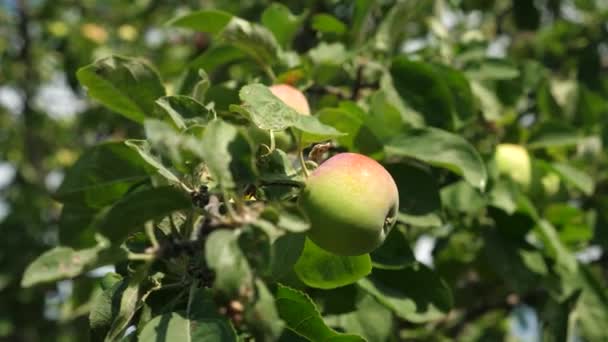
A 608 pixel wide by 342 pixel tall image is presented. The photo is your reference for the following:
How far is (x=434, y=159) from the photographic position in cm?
141

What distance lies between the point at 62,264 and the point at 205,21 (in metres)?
0.69

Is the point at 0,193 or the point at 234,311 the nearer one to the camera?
the point at 234,311

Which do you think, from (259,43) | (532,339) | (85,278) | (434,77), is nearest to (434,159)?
(434,77)

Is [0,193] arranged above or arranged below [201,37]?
below

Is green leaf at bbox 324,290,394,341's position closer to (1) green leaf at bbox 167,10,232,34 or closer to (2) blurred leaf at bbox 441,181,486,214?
(2) blurred leaf at bbox 441,181,486,214

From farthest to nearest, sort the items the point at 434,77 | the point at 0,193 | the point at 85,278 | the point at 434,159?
the point at 0,193 → the point at 85,278 → the point at 434,77 → the point at 434,159

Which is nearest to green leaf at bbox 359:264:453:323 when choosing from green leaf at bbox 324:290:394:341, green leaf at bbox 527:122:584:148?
green leaf at bbox 324:290:394:341

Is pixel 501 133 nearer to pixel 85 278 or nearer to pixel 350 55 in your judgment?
pixel 350 55

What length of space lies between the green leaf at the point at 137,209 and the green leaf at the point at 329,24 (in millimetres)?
1006

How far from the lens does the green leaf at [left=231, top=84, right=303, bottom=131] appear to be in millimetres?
1045

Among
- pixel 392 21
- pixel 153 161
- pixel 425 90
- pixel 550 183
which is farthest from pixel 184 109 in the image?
pixel 550 183

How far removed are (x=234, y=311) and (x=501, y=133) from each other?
1450 mm

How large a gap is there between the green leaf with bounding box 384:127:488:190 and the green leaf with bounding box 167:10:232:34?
443 mm

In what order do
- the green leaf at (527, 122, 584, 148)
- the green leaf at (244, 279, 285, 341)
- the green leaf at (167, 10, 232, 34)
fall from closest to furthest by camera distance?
1. the green leaf at (244, 279, 285, 341)
2. the green leaf at (167, 10, 232, 34)
3. the green leaf at (527, 122, 584, 148)
